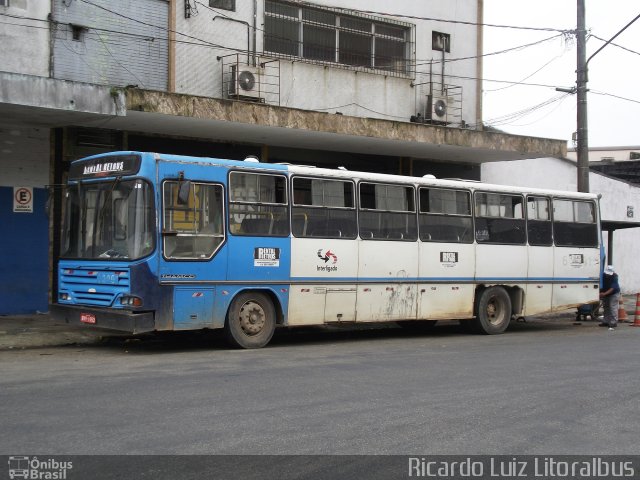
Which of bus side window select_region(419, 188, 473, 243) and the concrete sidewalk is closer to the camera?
the concrete sidewalk

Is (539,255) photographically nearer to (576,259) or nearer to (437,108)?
(576,259)

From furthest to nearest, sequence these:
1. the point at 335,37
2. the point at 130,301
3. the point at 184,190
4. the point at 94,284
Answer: the point at 335,37 < the point at 94,284 < the point at 184,190 < the point at 130,301

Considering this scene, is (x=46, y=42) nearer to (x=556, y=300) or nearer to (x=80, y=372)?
(x=80, y=372)

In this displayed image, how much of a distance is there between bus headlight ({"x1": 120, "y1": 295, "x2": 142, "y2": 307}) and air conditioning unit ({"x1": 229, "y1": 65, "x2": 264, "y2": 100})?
7.77 metres

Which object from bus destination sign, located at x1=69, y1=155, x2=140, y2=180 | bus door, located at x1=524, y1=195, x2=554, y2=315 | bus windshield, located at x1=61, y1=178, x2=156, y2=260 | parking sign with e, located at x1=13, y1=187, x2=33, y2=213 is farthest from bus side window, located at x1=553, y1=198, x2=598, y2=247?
parking sign with e, located at x1=13, y1=187, x2=33, y2=213

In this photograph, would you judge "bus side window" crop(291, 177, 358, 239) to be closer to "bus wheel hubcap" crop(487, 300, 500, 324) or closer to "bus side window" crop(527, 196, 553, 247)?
"bus wheel hubcap" crop(487, 300, 500, 324)

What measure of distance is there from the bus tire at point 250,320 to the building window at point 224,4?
8.42m

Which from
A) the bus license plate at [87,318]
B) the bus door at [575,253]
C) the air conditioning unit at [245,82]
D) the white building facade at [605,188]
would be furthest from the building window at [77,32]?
the white building facade at [605,188]

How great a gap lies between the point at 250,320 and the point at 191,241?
5.91ft

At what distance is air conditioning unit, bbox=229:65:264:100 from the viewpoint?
18016mm

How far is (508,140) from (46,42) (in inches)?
485

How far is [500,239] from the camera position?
16.6m
